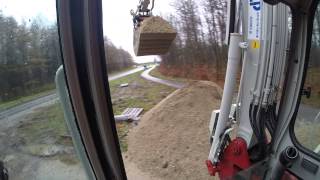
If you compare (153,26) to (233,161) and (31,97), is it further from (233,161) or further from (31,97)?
(31,97)

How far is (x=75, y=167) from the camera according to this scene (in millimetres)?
1627

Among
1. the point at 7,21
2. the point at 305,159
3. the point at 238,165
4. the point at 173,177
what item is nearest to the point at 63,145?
the point at 7,21

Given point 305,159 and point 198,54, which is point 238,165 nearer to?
point 305,159

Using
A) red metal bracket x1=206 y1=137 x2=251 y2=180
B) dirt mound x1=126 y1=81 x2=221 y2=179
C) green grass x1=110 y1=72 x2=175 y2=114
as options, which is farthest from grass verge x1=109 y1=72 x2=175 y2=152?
red metal bracket x1=206 y1=137 x2=251 y2=180

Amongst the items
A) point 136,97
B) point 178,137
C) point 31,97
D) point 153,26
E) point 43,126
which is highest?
point 153,26

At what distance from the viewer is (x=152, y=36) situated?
455 centimetres

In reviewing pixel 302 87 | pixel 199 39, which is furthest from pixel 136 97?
pixel 302 87

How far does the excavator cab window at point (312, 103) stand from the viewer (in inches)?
106

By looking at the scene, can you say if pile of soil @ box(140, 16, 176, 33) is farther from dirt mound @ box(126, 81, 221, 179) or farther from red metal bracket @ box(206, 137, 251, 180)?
dirt mound @ box(126, 81, 221, 179)

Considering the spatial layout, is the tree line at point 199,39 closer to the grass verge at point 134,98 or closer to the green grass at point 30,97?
the grass verge at point 134,98

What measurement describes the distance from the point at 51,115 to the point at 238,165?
7.79ft

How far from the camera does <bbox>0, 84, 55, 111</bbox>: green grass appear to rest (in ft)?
4.63

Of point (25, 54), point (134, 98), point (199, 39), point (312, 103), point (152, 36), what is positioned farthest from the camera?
point (199, 39)

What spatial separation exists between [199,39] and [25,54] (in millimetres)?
24219
